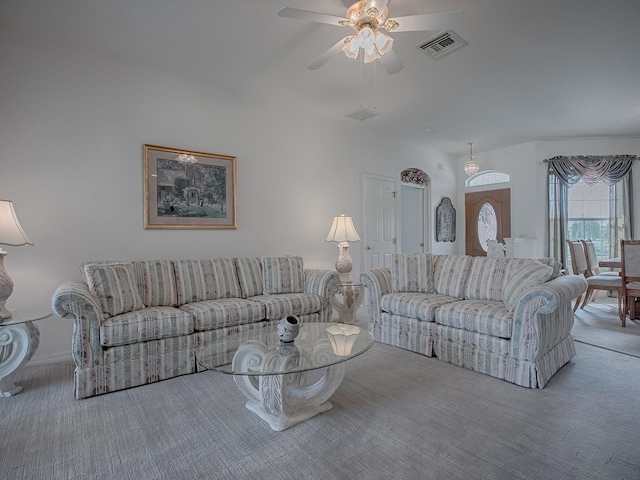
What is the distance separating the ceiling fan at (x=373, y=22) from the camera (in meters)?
2.09

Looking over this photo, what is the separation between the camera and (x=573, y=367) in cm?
282

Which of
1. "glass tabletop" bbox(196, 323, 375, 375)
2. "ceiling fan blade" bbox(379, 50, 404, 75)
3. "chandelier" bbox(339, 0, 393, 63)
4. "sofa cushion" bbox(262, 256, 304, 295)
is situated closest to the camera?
"glass tabletop" bbox(196, 323, 375, 375)

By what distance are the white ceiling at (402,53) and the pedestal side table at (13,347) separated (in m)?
2.31

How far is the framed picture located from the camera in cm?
346

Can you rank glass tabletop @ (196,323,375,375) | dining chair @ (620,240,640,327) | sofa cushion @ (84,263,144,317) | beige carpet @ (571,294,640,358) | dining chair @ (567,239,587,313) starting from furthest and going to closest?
1. dining chair @ (567,239,587,313)
2. dining chair @ (620,240,640,327)
3. beige carpet @ (571,294,640,358)
4. sofa cushion @ (84,263,144,317)
5. glass tabletop @ (196,323,375,375)

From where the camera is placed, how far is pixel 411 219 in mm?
6523

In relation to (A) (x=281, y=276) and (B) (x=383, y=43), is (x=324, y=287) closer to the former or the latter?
(A) (x=281, y=276)

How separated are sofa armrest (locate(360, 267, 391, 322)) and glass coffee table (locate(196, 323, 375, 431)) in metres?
1.29

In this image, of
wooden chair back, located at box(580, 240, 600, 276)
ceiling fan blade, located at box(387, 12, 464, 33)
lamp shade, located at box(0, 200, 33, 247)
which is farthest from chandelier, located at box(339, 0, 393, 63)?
wooden chair back, located at box(580, 240, 600, 276)

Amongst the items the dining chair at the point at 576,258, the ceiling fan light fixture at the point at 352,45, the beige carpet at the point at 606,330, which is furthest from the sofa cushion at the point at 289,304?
the dining chair at the point at 576,258

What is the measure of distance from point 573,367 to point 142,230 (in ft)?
13.4

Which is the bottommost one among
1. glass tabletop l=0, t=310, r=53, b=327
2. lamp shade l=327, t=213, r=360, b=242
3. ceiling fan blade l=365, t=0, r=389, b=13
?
glass tabletop l=0, t=310, r=53, b=327

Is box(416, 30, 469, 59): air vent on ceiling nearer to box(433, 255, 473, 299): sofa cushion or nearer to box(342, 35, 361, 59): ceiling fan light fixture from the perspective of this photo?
box(342, 35, 361, 59): ceiling fan light fixture

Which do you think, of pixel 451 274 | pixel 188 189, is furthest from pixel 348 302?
pixel 188 189
